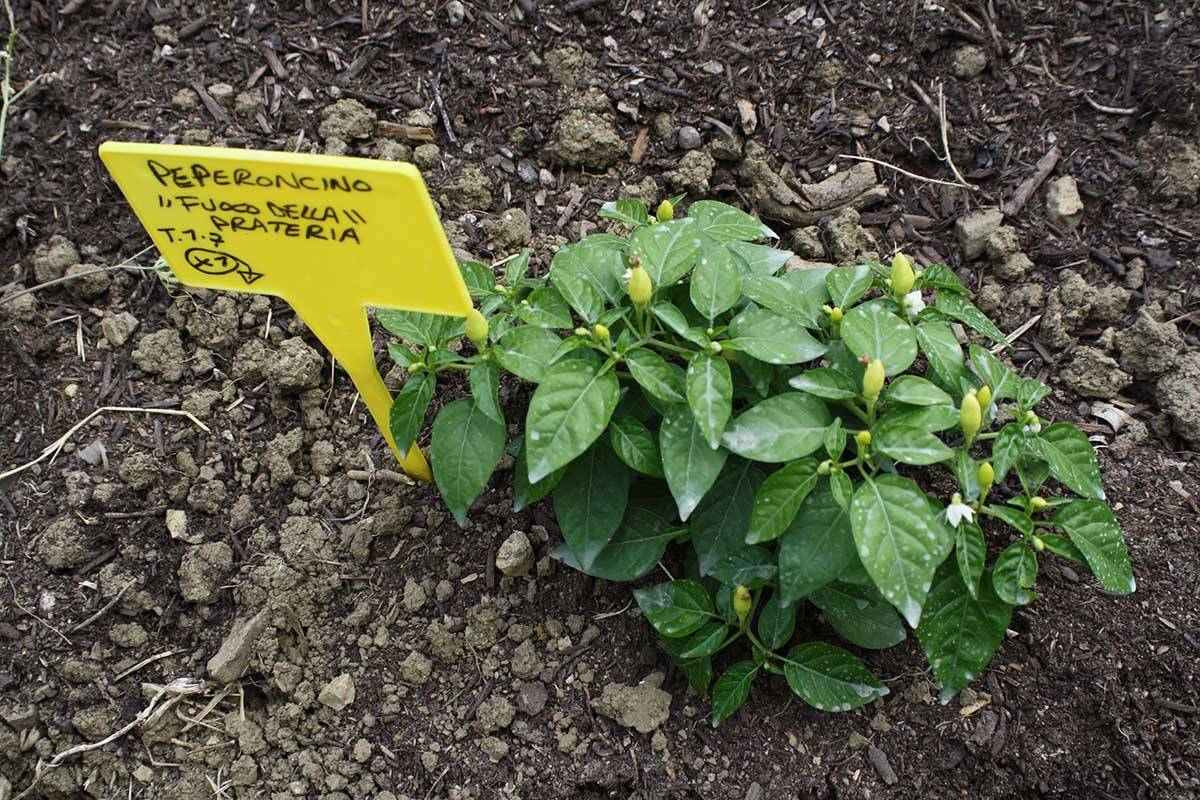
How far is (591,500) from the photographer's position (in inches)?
88.2

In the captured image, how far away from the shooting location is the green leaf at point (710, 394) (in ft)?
6.16

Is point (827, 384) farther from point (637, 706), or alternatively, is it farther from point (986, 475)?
point (637, 706)

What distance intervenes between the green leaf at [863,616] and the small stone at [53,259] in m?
2.39

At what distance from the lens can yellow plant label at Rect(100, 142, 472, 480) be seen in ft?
5.98

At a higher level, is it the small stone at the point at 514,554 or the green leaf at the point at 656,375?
the green leaf at the point at 656,375

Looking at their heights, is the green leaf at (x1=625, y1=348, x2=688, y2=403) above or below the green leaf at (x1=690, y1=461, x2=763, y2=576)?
above

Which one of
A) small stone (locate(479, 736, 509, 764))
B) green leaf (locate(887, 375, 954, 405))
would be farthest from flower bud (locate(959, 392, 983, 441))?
small stone (locate(479, 736, 509, 764))

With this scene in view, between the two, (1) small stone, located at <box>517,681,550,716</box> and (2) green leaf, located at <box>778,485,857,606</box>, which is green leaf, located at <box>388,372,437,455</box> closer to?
(1) small stone, located at <box>517,681,550,716</box>

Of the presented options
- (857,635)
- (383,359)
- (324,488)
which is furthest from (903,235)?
(324,488)

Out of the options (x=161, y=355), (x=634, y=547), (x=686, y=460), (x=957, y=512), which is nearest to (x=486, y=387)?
(x=686, y=460)

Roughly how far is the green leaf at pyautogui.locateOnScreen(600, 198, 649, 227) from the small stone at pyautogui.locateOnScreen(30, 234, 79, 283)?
1.67m

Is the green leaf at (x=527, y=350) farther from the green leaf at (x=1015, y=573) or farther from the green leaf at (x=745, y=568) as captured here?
the green leaf at (x=1015, y=573)

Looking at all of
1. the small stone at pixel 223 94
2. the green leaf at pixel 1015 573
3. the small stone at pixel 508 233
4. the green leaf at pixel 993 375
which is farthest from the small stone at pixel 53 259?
the green leaf at pixel 1015 573

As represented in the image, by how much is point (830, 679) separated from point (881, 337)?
32.4 inches
